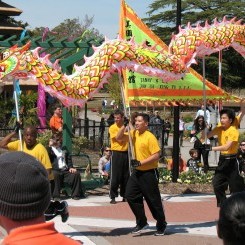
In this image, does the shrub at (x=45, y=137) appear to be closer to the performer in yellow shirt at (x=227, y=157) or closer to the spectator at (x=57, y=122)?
the spectator at (x=57, y=122)

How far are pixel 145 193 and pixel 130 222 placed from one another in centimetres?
128

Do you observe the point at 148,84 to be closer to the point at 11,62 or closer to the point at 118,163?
the point at 118,163

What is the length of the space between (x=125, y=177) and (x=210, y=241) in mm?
3072

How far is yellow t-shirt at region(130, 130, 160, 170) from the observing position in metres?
7.88

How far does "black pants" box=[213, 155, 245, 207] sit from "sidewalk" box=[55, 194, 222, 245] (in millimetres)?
554

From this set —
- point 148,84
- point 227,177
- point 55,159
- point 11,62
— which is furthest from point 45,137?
point 227,177

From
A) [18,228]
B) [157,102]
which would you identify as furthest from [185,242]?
[157,102]

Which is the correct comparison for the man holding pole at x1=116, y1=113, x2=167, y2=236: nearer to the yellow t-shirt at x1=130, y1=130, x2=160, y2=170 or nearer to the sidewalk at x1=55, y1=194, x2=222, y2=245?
the yellow t-shirt at x1=130, y1=130, x2=160, y2=170

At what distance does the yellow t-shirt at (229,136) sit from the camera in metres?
8.79

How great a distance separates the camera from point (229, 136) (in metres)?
8.80

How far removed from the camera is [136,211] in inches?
318

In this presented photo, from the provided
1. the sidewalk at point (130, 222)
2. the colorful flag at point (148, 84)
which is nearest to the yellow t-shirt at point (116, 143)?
the sidewalk at point (130, 222)

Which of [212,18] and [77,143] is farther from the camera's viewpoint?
[212,18]

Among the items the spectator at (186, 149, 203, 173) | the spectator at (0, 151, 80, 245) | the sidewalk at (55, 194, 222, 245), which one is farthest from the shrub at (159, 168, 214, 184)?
the spectator at (0, 151, 80, 245)
